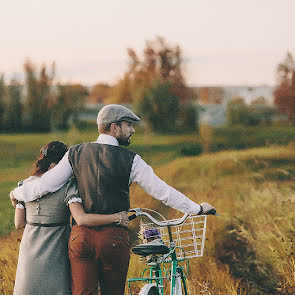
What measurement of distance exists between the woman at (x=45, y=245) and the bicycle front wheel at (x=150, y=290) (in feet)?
1.74

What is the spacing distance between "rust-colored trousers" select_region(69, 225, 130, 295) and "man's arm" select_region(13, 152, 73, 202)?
0.94 ft

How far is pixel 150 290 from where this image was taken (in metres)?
3.94

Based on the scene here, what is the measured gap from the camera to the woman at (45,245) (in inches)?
160

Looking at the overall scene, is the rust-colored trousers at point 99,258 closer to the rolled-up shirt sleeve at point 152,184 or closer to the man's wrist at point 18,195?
the rolled-up shirt sleeve at point 152,184

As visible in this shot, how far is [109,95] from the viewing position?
154ft

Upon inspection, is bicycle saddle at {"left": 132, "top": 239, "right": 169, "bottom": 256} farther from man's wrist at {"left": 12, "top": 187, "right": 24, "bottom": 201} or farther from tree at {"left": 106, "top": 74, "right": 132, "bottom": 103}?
tree at {"left": 106, "top": 74, "right": 132, "bottom": 103}

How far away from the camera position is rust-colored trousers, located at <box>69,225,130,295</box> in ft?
12.3

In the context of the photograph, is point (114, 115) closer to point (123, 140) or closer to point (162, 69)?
point (123, 140)

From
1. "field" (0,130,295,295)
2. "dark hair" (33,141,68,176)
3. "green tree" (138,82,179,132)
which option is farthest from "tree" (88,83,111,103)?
"dark hair" (33,141,68,176)

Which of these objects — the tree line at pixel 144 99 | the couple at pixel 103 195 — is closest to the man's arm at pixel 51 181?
the couple at pixel 103 195

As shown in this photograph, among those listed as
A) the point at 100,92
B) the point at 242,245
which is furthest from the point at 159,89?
the point at 242,245

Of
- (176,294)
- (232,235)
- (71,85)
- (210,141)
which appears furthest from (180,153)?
(176,294)

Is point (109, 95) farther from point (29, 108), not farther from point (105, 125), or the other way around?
point (105, 125)

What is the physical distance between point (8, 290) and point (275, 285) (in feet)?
9.76
